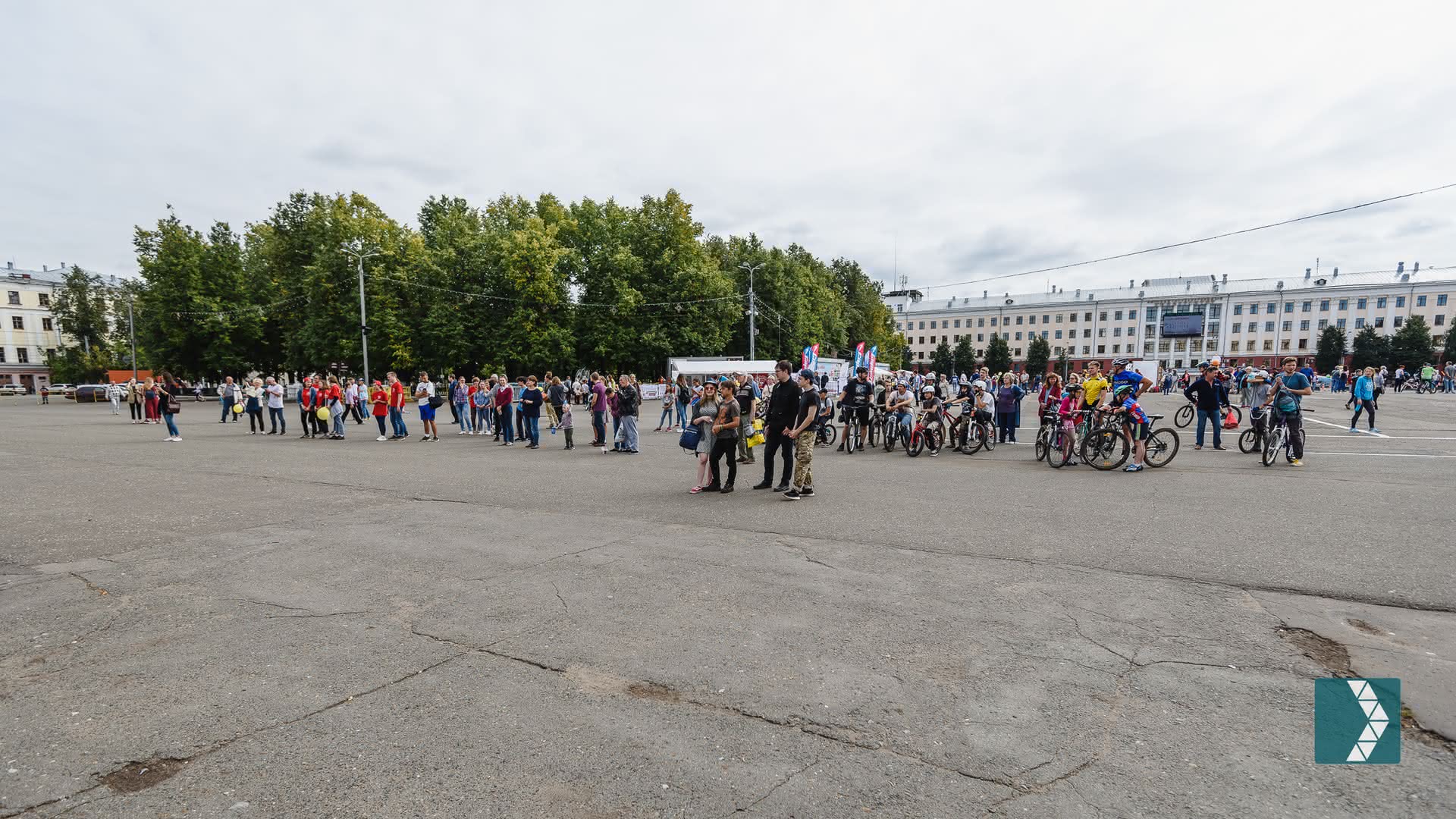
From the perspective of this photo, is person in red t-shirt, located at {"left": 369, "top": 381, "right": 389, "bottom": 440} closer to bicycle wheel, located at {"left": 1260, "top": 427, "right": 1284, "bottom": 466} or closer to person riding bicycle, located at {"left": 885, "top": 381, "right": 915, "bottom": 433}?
person riding bicycle, located at {"left": 885, "top": 381, "right": 915, "bottom": 433}

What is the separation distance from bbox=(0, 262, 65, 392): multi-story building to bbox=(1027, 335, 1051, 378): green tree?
14142 centimetres

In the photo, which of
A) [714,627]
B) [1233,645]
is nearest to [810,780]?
[714,627]

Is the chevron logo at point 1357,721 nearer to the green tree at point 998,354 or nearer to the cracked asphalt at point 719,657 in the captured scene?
the cracked asphalt at point 719,657

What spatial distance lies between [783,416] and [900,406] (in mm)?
6028

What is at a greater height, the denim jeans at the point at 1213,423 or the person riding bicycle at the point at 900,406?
the person riding bicycle at the point at 900,406

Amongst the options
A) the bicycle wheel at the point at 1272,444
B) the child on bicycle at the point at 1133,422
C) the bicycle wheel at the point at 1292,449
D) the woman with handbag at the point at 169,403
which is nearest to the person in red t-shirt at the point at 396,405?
the woman with handbag at the point at 169,403

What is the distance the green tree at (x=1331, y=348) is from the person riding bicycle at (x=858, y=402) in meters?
112

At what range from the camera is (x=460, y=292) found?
4297 centimetres

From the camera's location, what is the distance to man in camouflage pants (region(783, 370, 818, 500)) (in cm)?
871

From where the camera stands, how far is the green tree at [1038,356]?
367 feet

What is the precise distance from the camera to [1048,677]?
3.62m

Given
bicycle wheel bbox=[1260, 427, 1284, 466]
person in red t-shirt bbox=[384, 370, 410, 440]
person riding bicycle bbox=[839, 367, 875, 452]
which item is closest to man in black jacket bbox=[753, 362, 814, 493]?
person riding bicycle bbox=[839, 367, 875, 452]

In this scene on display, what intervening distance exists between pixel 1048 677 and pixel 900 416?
11.1 metres

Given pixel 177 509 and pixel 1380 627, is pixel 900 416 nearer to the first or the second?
pixel 1380 627
